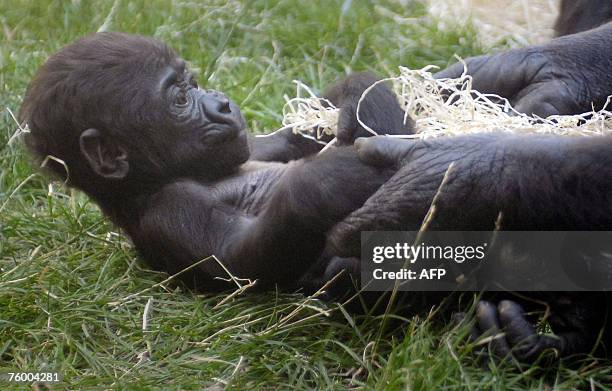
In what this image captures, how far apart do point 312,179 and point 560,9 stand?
2019 millimetres

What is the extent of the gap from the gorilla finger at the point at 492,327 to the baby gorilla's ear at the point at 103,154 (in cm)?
134

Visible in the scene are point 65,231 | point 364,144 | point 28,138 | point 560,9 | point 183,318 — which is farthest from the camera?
point 560,9

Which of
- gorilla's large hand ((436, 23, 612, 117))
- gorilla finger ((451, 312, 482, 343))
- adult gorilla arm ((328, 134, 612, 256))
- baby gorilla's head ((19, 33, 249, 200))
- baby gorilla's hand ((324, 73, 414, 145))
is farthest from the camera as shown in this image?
gorilla's large hand ((436, 23, 612, 117))

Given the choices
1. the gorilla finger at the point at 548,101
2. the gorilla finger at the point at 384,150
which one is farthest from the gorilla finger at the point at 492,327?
the gorilla finger at the point at 548,101

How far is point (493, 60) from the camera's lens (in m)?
3.89

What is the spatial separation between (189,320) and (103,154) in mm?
680

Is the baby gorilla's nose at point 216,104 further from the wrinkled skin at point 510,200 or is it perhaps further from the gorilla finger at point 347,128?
the wrinkled skin at point 510,200

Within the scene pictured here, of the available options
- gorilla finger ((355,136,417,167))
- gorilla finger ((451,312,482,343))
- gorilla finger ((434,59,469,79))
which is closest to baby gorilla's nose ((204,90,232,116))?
gorilla finger ((434,59,469,79))

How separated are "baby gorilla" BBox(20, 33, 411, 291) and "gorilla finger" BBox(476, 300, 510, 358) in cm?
64

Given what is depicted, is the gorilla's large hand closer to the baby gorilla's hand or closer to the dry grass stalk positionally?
the dry grass stalk

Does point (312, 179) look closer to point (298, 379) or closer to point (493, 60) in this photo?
point (298, 379)

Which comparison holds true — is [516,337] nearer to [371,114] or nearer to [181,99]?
[371,114]

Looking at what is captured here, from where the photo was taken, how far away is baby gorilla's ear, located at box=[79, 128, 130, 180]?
11.8ft


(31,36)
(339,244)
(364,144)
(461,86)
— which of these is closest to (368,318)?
(339,244)
